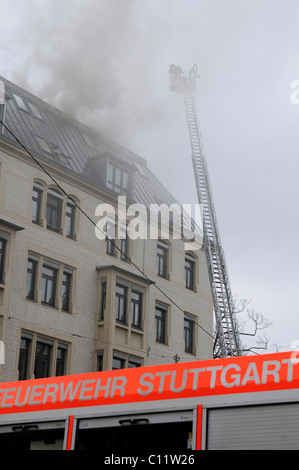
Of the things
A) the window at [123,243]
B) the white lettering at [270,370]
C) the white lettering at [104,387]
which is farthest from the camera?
the window at [123,243]

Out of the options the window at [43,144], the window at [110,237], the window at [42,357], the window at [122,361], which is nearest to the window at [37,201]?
the window at [43,144]

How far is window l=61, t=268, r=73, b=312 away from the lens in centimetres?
2701

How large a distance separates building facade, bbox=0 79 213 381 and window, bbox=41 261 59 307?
0.13 ft

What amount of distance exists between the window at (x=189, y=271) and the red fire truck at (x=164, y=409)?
24413mm

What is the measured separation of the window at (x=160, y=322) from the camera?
30.7 meters

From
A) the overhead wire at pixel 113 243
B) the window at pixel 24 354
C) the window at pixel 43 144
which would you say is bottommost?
the window at pixel 24 354

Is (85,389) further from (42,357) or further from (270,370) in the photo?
(42,357)

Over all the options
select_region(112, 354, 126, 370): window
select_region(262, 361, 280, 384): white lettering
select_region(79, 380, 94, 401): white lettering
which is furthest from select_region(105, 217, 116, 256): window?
select_region(262, 361, 280, 384): white lettering

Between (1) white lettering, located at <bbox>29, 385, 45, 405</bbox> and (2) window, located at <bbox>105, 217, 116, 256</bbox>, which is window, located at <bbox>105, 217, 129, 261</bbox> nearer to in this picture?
(2) window, located at <bbox>105, 217, 116, 256</bbox>

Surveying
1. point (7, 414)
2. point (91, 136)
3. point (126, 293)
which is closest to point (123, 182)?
point (91, 136)

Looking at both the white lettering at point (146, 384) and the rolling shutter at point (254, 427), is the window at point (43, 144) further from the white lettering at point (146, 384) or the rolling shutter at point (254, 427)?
the rolling shutter at point (254, 427)

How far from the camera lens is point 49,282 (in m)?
26.6

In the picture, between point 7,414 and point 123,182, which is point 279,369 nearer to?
point 7,414

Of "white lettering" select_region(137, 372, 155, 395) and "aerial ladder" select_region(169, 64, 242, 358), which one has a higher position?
"aerial ladder" select_region(169, 64, 242, 358)
